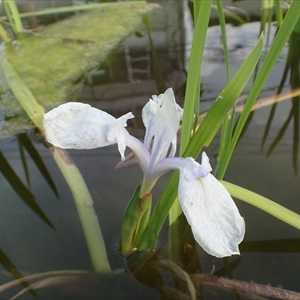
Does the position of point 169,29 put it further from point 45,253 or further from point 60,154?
point 45,253

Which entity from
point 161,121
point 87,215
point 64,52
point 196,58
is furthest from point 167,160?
point 64,52

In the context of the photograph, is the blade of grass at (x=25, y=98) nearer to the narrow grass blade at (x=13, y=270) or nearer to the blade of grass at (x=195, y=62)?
the narrow grass blade at (x=13, y=270)

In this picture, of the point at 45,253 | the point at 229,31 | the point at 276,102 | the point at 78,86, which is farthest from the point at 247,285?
the point at 229,31

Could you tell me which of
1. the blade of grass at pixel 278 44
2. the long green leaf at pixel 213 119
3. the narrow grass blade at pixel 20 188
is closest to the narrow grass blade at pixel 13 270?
the narrow grass blade at pixel 20 188

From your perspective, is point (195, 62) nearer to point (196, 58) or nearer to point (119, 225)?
point (196, 58)

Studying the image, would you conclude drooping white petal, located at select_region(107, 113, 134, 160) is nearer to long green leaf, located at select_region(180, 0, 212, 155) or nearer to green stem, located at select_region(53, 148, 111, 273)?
long green leaf, located at select_region(180, 0, 212, 155)

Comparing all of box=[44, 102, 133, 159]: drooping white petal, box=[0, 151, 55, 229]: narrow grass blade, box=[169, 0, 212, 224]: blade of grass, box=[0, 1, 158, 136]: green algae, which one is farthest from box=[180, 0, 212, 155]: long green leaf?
box=[0, 1, 158, 136]: green algae

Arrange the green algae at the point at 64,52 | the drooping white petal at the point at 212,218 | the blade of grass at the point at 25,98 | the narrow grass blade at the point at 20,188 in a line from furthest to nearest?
the green algae at the point at 64,52, the blade of grass at the point at 25,98, the narrow grass blade at the point at 20,188, the drooping white petal at the point at 212,218
